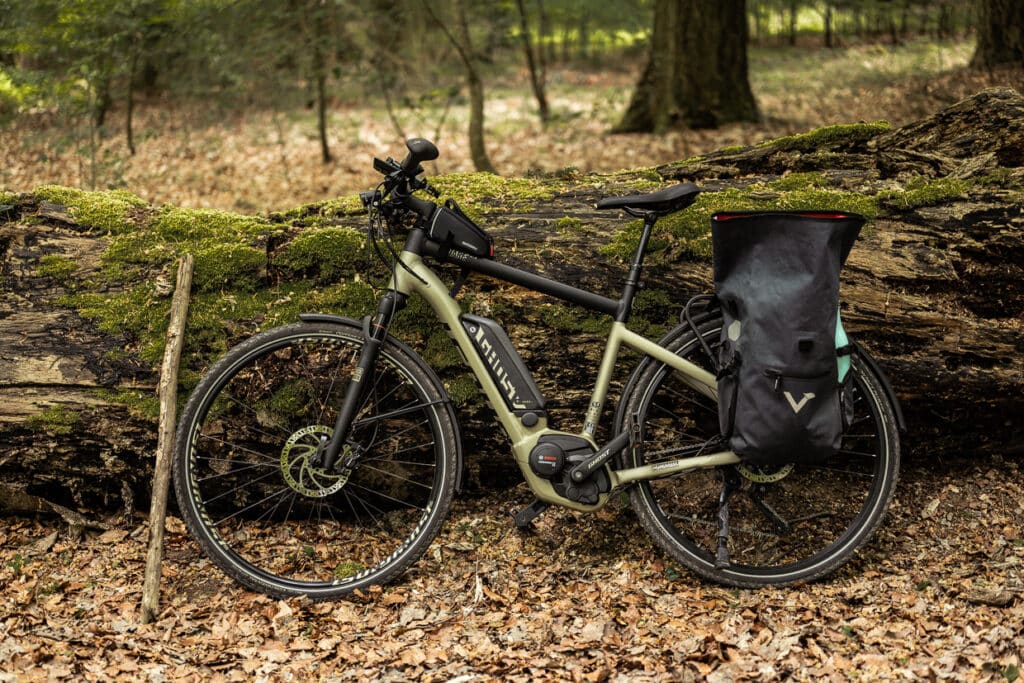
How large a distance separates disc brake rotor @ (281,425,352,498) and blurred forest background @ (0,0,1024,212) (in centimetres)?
619

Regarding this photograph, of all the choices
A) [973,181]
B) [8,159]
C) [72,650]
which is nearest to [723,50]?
[973,181]

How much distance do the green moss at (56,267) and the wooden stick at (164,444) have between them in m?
0.56

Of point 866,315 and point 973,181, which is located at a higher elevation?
point 973,181

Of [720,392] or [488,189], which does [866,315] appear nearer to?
[720,392]

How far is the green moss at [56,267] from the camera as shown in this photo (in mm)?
3664

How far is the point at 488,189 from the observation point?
417cm

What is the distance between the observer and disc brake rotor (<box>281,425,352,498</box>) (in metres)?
3.31

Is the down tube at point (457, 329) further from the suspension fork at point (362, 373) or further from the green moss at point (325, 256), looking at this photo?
the green moss at point (325, 256)

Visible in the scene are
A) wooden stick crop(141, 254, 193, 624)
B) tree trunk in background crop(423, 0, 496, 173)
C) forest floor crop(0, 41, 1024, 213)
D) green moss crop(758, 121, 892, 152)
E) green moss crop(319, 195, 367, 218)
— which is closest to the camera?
wooden stick crop(141, 254, 193, 624)

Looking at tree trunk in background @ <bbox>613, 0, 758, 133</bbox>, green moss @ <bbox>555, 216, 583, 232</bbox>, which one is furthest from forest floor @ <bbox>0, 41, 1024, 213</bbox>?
green moss @ <bbox>555, 216, 583, 232</bbox>

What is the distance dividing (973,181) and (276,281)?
3.70 metres

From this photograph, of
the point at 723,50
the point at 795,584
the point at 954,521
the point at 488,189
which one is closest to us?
the point at 795,584

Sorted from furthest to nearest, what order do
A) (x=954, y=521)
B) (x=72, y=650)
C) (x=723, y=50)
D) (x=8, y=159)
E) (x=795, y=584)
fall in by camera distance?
(x=8, y=159), (x=723, y=50), (x=954, y=521), (x=795, y=584), (x=72, y=650)

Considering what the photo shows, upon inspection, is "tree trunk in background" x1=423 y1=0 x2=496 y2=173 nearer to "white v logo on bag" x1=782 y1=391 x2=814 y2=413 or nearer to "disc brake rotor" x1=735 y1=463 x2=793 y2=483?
"disc brake rotor" x1=735 y1=463 x2=793 y2=483
